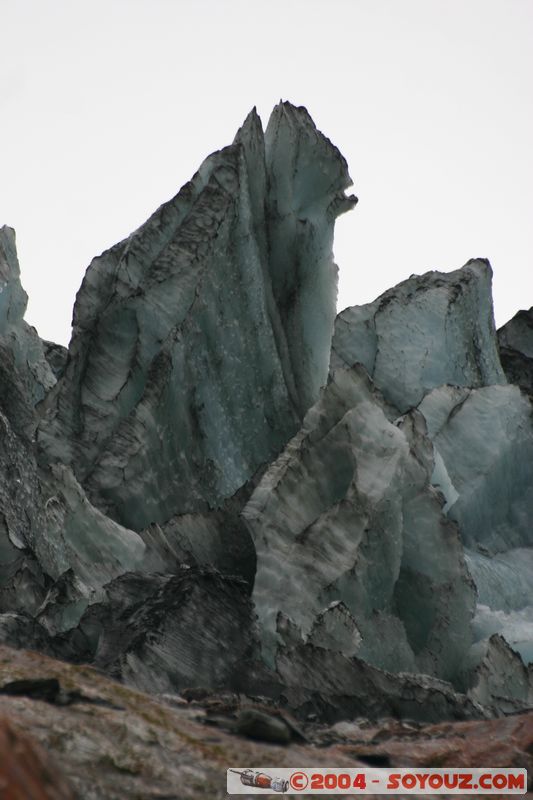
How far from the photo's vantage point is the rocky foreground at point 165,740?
210 inches

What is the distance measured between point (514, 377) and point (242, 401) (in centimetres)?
697

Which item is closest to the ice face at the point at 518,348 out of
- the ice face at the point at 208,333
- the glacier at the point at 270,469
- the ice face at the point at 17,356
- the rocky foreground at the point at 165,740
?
the glacier at the point at 270,469

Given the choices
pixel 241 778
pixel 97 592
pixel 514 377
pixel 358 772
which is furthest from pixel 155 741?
pixel 514 377

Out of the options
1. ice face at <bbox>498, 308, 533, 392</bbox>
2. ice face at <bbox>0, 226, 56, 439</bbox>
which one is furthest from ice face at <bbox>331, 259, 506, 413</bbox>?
ice face at <bbox>0, 226, 56, 439</bbox>

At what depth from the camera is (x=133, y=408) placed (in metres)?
15.5

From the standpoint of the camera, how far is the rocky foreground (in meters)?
5.34

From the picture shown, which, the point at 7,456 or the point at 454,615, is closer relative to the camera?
the point at 454,615

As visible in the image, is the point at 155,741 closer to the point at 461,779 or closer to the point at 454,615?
the point at 461,779

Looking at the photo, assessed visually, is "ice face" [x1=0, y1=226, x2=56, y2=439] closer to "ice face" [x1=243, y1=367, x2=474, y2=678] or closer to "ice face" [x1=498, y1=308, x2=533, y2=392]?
"ice face" [x1=243, y1=367, x2=474, y2=678]

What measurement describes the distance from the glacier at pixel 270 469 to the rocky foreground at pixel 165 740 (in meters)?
1.37

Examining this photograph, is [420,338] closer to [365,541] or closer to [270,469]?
[270,469]

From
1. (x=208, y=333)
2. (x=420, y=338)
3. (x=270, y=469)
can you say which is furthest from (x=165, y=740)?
(x=420, y=338)

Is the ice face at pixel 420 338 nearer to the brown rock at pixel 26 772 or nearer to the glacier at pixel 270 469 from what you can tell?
the glacier at pixel 270 469

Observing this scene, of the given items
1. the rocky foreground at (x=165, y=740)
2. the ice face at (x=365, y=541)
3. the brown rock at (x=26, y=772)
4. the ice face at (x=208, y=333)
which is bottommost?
the brown rock at (x=26, y=772)
